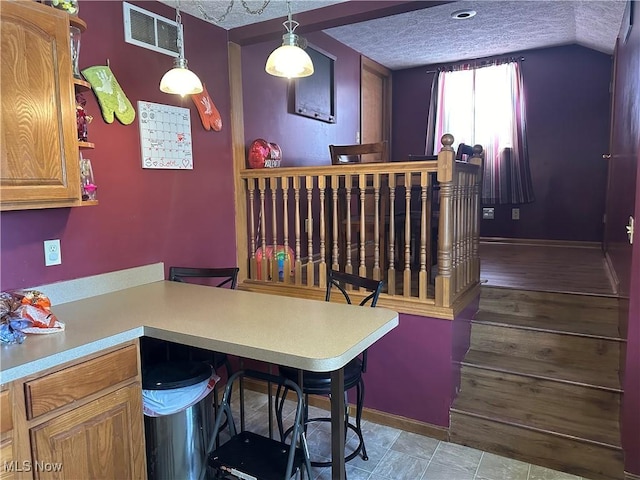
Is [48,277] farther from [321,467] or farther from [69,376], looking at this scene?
[321,467]

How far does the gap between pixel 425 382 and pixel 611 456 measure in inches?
36.7

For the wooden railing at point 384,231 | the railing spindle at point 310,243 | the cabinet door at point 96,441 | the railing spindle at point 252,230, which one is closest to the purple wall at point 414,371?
→ the wooden railing at point 384,231

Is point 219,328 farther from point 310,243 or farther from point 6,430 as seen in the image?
point 310,243

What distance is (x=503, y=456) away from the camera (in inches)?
95.4

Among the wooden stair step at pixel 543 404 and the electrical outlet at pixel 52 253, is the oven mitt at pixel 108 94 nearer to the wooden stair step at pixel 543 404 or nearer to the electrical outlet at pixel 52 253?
the electrical outlet at pixel 52 253

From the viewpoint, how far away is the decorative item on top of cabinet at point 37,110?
64.0 inches

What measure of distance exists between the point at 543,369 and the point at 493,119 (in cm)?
347

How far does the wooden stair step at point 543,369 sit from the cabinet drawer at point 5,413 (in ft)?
7.44

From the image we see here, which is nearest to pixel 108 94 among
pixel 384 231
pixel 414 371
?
pixel 384 231

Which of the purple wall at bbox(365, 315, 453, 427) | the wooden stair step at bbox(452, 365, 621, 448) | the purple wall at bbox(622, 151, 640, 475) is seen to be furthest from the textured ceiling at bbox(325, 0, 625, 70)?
the wooden stair step at bbox(452, 365, 621, 448)

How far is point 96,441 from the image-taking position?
1624 mm

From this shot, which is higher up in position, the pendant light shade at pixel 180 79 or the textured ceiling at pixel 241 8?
the textured ceiling at pixel 241 8

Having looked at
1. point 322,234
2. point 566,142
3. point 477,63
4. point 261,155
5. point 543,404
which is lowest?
point 543,404

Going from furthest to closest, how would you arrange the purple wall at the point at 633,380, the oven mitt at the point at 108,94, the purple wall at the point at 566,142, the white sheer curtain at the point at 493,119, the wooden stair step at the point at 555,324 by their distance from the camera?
the white sheer curtain at the point at 493,119
the purple wall at the point at 566,142
the wooden stair step at the point at 555,324
the oven mitt at the point at 108,94
the purple wall at the point at 633,380
